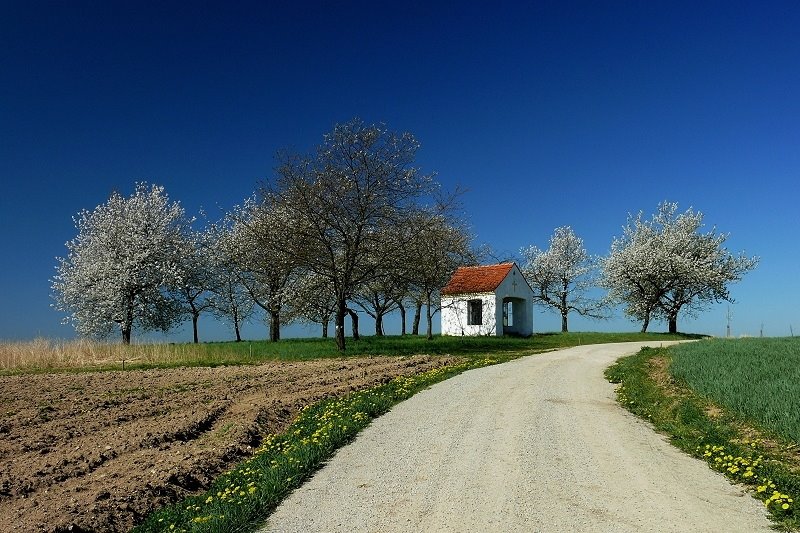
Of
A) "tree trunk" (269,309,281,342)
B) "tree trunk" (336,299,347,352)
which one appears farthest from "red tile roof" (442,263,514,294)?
"tree trunk" (336,299,347,352)

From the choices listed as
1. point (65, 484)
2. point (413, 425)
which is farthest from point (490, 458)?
point (65, 484)

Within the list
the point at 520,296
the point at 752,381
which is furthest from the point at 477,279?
the point at 752,381

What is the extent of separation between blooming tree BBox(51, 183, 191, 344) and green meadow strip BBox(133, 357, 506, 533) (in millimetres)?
33594

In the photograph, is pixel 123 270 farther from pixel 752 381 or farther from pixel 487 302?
pixel 752 381

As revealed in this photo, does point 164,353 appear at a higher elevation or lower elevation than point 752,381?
lower

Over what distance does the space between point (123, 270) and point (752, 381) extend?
40304mm

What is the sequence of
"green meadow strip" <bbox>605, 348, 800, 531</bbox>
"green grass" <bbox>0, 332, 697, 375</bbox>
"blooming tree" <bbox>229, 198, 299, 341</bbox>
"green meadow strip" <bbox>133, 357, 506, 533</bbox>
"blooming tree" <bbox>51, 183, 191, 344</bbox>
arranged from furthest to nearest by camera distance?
"blooming tree" <bbox>51, 183, 191, 344</bbox>
"blooming tree" <bbox>229, 198, 299, 341</bbox>
"green grass" <bbox>0, 332, 697, 375</bbox>
"green meadow strip" <bbox>605, 348, 800, 531</bbox>
"green meadow strip" <bbox>133, 357, 506, 533</bbox>

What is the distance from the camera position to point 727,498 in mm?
7535

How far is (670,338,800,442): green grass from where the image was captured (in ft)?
34.1

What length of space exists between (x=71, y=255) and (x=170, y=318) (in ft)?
29.7

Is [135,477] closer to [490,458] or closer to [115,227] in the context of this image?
[490,458]

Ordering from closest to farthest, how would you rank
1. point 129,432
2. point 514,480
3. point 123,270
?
point 514,480
point 129,432
point 123,270

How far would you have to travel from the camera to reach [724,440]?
10.2 metres

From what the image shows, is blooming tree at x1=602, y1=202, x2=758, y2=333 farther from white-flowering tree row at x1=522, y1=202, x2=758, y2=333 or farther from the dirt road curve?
the dirt road curve
